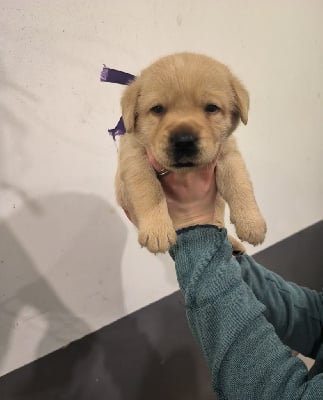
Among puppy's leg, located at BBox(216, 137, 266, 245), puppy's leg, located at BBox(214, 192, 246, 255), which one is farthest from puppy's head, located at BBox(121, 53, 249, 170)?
puppy's leg, located at BBox(214, 192, 246, 255)

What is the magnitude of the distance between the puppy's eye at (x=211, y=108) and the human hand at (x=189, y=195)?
15 centimetres

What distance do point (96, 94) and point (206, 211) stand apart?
2.15 feet

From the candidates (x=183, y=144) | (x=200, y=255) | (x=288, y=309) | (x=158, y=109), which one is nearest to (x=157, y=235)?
(x=200, y=255)

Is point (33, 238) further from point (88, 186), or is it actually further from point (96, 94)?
point (96, 94)

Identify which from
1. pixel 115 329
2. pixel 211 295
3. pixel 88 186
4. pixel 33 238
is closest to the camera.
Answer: pixel 211 295

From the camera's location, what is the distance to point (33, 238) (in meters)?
1.35

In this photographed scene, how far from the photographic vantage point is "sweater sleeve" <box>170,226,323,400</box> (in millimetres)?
809

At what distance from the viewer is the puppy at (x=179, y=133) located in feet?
3.19

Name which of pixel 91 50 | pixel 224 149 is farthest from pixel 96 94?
pixel 224 149

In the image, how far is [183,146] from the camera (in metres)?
0.95

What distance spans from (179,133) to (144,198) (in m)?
0.23

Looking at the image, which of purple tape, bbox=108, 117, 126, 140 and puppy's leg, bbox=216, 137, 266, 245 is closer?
puppy's leg, bbox=216, 137, 266, 245

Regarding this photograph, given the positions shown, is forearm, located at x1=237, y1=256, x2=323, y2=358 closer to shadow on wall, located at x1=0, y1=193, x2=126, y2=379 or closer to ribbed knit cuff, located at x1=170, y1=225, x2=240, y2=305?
ribbed knit cuff, located at x1=170, y1=225, x2=240, y2=305

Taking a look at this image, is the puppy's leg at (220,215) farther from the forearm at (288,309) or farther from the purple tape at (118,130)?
the purple tape at (118,130)
